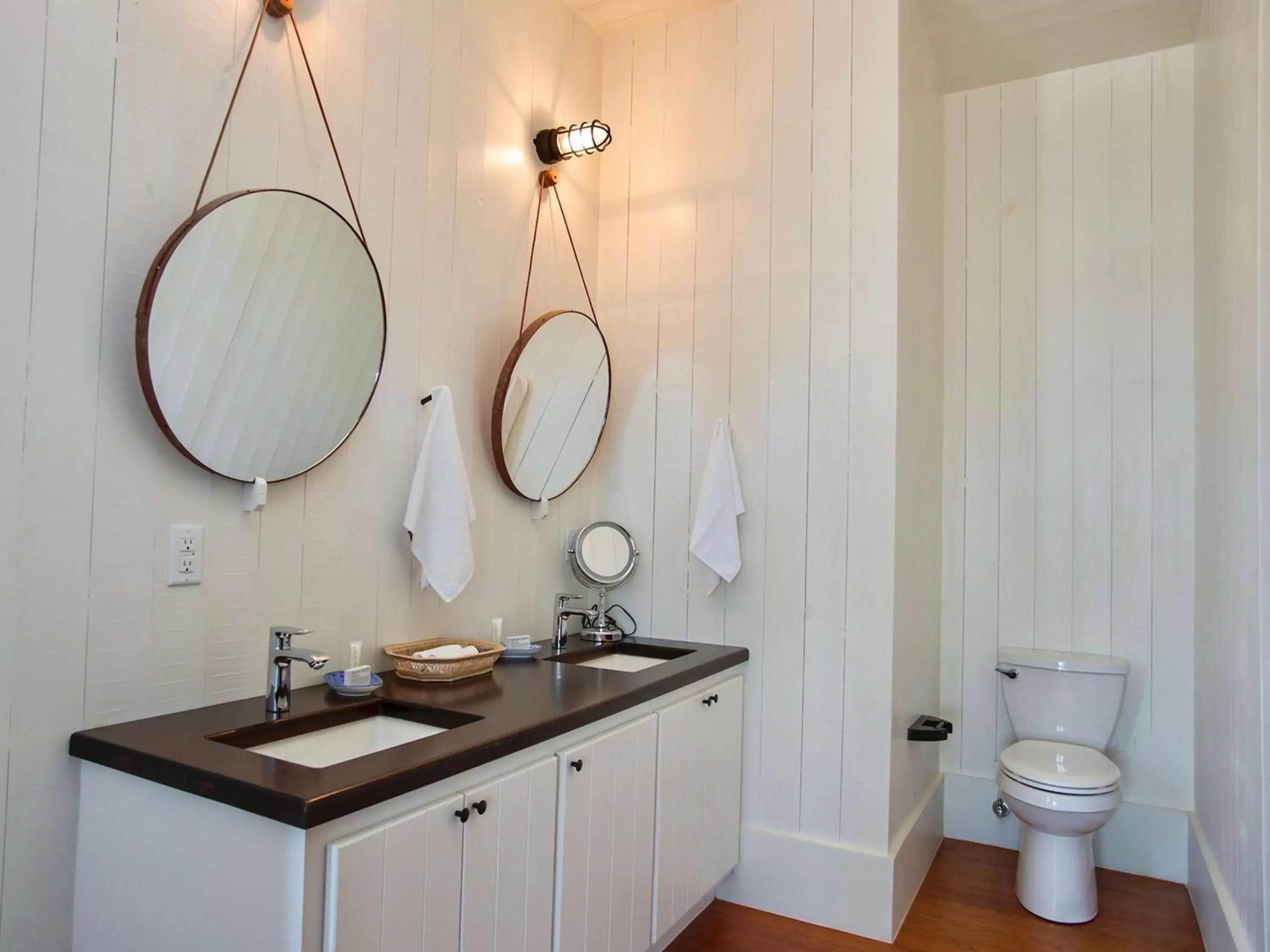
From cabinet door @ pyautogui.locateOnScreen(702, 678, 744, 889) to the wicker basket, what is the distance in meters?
0.69

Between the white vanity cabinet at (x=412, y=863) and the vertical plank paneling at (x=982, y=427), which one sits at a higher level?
the vertical plank paneling at (x=982, y=427)

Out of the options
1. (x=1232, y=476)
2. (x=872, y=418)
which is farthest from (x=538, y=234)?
(x=1232, y=476)

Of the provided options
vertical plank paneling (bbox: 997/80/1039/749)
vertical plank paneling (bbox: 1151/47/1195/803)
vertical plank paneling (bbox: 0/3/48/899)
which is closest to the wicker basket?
vertical plank paneling (bbox: 0/3/48/899)

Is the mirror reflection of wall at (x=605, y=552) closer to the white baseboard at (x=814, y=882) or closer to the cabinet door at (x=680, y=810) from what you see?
the cabinet door at (x=680, y=810)

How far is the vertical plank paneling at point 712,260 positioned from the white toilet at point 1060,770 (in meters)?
1.09

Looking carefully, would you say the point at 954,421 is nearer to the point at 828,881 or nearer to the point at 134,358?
the point at 828,881

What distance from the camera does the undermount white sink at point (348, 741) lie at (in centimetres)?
159

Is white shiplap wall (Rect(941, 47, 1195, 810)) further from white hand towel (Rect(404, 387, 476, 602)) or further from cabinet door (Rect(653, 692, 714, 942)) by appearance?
white hand towel (Rect(404, 387, 476, 602))

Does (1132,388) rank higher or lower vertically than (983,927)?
higher

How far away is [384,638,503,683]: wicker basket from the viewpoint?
195 cm

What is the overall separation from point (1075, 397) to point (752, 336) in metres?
1.33

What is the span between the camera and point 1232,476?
87.1 inches

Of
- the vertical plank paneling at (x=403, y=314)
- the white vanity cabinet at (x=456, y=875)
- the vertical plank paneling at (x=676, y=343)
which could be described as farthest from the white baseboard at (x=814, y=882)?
the vertical plank paneling at (x=403, y=314)

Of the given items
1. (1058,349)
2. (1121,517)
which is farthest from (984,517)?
(1058,349)
